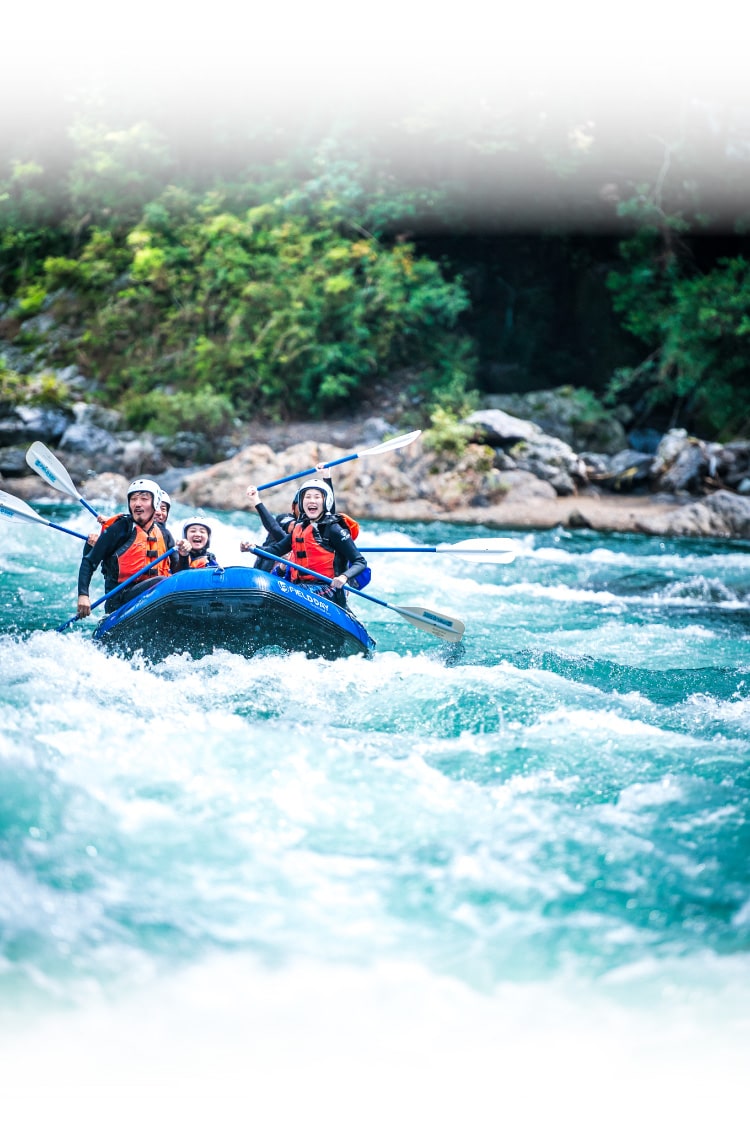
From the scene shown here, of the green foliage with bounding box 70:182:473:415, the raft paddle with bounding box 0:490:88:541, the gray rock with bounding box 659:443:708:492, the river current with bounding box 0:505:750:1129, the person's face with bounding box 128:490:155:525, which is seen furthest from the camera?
the green foliage with bounding box 70:182:473:415

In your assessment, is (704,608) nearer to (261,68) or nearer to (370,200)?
(370,200)

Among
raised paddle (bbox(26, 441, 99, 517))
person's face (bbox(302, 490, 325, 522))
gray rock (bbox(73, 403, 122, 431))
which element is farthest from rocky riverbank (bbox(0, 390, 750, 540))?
person's face (bbox(302, 490, 325, 522))

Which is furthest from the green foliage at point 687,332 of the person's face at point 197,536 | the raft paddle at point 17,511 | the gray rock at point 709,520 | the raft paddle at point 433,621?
the raft paddle at point 17,511

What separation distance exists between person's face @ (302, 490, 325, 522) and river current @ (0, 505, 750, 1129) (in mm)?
960

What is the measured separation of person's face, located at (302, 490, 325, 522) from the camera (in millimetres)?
5852

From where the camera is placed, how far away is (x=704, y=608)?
25.2ft

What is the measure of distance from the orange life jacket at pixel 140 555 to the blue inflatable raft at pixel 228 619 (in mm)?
476

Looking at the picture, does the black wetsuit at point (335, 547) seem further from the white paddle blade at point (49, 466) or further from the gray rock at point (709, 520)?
the gray rock at point (709, 520)

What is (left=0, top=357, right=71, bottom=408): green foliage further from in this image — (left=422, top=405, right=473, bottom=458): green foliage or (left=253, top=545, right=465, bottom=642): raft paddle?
(left=253, top=545, right=465, bottom=642): raft paddle

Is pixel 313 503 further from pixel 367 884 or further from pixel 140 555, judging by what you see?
pixel 367 884

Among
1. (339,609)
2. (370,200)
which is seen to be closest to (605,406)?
(370,200)

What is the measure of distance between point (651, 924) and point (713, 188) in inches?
553

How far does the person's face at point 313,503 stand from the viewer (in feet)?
19.2

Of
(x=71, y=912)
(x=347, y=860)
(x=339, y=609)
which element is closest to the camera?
(x=71, y=912)
